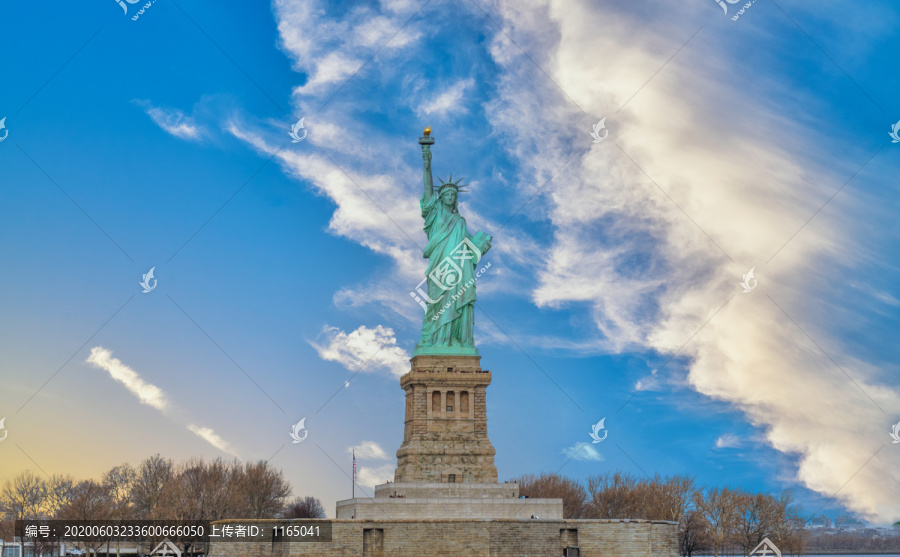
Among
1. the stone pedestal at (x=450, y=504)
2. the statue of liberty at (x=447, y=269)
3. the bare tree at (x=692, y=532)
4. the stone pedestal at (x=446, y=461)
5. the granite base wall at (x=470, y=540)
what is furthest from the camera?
the bare tree at (x=692, y=532)

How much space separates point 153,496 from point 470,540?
34.4 metres

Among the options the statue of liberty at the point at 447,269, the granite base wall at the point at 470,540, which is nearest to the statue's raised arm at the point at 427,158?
the statue of liberty at the point at 447,269

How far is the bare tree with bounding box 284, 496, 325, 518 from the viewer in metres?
90.1

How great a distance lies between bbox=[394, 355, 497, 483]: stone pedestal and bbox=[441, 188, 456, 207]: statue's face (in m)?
10.4

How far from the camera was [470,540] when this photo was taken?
47938 millimetres

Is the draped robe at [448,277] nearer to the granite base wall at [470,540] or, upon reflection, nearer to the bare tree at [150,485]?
the granite base wall at [470,540]

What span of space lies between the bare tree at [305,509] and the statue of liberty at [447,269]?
121 ft

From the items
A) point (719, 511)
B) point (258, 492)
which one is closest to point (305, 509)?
point (258, 492)

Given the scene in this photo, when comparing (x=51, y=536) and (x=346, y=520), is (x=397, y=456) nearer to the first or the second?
(x=346, y=520)

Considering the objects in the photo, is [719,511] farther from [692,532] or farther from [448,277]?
[448,277]

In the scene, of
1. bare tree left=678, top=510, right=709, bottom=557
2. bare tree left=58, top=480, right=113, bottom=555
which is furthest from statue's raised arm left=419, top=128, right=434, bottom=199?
bare tree left=678, top=510, right=709, bottom=557

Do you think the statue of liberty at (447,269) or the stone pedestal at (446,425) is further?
the statue of liberty at (447,269)

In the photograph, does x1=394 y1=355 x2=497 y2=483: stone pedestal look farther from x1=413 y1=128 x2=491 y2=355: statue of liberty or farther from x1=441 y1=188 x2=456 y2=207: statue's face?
x1=441 y1=188 x2=456 y2=207: statue's face

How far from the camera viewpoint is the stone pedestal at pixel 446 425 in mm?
54594
